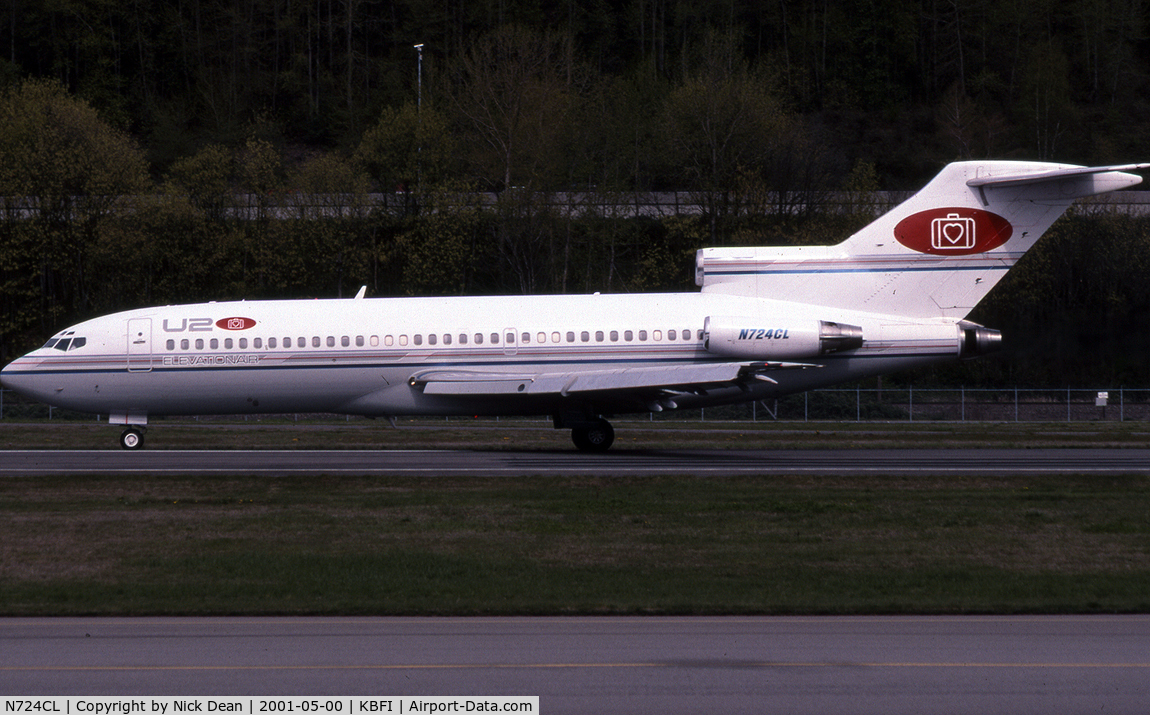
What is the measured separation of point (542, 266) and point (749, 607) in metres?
44.2

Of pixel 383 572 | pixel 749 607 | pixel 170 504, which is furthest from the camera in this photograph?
pixel 170 504

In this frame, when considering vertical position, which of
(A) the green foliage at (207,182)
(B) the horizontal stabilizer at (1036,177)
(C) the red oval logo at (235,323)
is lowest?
(C) the red oval logo at (235,323)

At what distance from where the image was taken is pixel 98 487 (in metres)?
20.5

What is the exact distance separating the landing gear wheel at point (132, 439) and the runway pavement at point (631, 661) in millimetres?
19012

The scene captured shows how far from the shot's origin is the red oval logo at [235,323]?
28.0 metres

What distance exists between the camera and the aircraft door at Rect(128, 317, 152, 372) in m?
28.0

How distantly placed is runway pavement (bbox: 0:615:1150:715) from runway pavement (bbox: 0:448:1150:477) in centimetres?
1190

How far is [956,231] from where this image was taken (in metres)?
28.0

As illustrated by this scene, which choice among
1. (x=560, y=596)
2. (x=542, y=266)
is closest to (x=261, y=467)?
(x=560, y=596)

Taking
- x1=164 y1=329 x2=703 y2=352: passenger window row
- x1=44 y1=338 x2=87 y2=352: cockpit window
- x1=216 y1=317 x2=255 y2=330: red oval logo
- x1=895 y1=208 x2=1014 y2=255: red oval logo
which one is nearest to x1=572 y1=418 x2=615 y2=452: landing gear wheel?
x1=164 y1=329 x2=703 y2=352: passenger window row

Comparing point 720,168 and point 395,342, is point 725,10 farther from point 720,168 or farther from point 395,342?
point 395,342

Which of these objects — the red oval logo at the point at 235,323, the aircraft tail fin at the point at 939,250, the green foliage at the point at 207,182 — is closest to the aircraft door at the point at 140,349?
the red oval logo at the point at 235,323

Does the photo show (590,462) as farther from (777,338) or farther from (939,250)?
(939,250)

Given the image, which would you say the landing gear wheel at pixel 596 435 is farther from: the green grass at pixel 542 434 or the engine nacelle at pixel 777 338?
the engine nacelle at pixel 777 338
